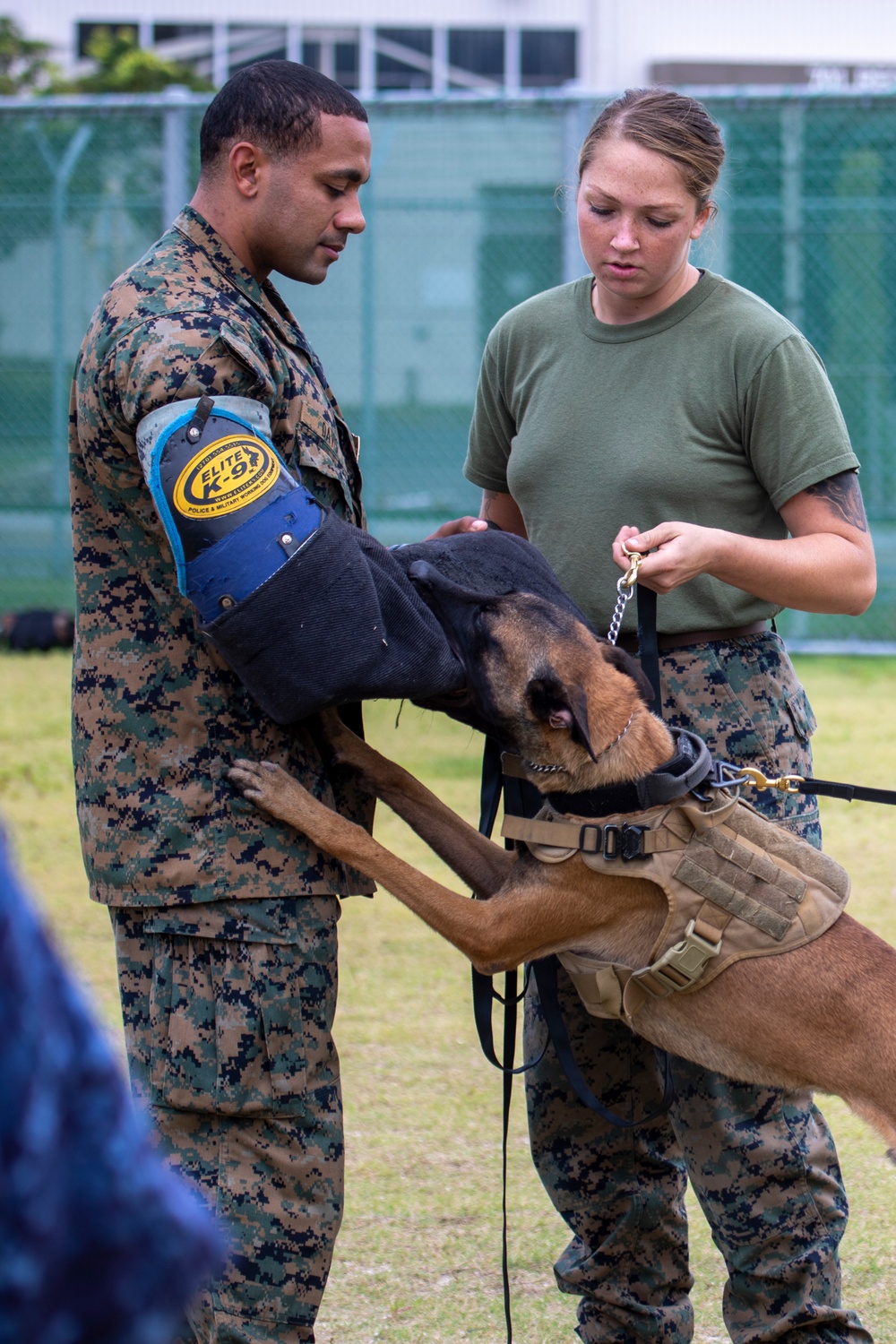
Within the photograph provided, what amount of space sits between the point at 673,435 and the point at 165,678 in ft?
3.53

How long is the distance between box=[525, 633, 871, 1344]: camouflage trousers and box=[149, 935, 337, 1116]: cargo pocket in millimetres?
803

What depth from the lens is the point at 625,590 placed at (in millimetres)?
2479

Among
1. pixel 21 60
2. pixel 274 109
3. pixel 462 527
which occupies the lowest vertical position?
pixel 462 527

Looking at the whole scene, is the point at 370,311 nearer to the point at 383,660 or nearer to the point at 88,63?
the point at 383,660

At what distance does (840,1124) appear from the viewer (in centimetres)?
389

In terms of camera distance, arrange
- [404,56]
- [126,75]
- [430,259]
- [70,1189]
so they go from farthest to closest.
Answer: [404,56] < [126,75] < [430,259] < [70,1189]

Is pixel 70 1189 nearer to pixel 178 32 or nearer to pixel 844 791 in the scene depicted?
pixel 844 791

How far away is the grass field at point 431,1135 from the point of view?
3.01 m

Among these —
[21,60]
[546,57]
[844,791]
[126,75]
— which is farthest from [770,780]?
[546,57]

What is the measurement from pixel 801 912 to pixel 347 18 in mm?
26768

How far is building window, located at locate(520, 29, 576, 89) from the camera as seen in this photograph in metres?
25.8

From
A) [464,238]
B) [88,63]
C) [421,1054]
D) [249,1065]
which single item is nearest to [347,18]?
[88,63]

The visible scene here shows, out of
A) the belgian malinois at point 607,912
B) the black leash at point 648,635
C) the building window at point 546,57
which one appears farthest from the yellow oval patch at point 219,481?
the building window at point 546,57

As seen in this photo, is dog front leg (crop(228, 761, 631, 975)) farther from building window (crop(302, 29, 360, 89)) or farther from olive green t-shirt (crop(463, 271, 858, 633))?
building window (crop(302, 29, 360, 89))
